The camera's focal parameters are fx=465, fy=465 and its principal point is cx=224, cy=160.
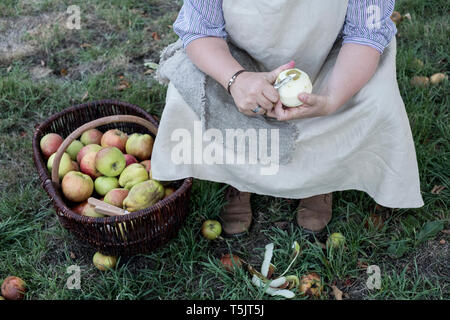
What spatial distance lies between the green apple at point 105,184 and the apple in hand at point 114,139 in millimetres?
191

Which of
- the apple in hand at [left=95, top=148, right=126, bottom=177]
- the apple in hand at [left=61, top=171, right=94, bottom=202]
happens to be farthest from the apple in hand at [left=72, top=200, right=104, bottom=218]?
the apple in hand at [left=95, top=148, right=126, bottom=177]

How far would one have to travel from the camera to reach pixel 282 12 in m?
1.62

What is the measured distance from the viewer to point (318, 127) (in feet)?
5.63

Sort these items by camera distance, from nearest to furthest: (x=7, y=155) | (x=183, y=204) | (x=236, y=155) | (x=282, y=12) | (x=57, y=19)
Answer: (x=282, y=12)
(x=236, y=155)
(x=183, y=204)
(x=7, y=155)
(x=57, y=19)

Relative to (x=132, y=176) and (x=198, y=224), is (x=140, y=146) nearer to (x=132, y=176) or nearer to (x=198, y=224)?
(x=132, y=176)

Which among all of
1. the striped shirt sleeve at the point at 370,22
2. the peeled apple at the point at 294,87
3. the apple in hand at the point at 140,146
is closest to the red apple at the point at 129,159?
the apple in hand at the point at 140,146

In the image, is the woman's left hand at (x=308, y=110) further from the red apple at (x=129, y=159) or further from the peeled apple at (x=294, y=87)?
the red apple at (x=129, y=159)

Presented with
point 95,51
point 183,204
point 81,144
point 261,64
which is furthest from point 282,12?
point 95,51

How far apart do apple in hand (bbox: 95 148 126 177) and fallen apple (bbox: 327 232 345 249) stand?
3.10ft

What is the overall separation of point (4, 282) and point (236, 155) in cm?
103

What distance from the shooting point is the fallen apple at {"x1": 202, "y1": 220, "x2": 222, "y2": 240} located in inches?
79.4

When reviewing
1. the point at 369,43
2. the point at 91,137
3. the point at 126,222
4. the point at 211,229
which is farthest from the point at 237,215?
the point at 369,43

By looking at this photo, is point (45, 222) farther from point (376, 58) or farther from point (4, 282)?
point (376, 58)

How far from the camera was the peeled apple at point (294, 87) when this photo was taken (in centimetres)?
154
